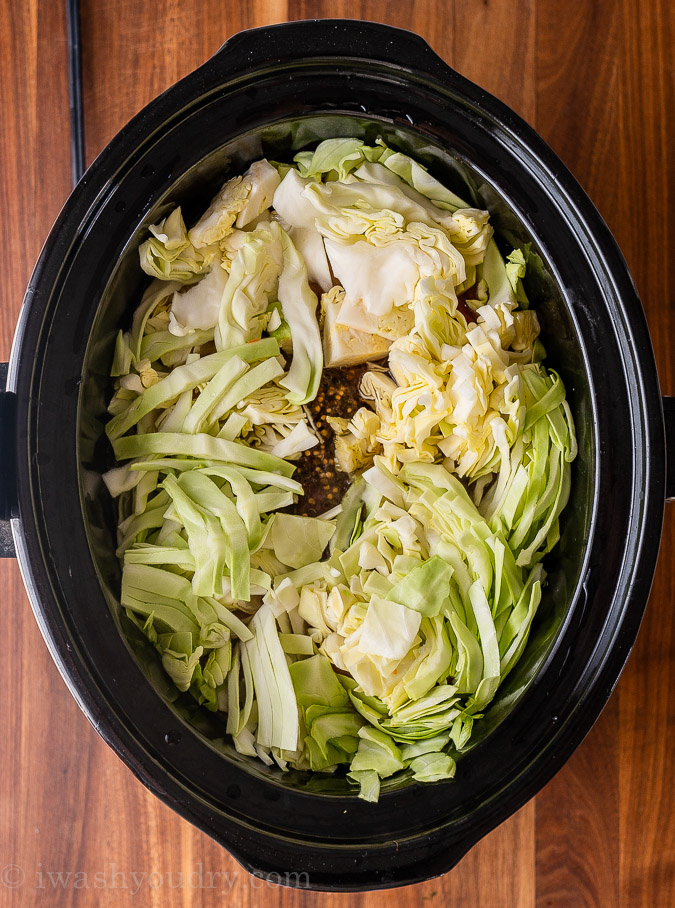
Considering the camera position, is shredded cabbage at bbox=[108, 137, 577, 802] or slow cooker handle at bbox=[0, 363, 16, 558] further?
shredded cabbage at bbox=[108, 137, 577, 802]

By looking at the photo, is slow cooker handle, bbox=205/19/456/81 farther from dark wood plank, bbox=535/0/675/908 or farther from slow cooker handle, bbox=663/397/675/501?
slow cooker handle, bbox=663/397/675/501

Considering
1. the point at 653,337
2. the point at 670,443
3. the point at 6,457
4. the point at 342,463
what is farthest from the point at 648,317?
the point at 6,457

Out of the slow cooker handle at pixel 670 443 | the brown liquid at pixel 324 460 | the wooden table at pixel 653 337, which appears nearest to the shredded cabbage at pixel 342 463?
the brown liquid at pixel 324 460

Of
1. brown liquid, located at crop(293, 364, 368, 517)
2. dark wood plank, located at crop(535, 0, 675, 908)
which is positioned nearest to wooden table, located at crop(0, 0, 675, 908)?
dark wood plank, located at crop(535, 0, 675, 908)

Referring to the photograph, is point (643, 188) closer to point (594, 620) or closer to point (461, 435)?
point (461, 435)

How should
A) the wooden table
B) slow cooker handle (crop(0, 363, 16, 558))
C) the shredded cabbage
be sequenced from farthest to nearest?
the wooden table, the shredded cabbage, slow cooker handle (crop(0, 363, 16, 558))

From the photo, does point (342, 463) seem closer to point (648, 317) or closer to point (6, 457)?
point (6, 457)

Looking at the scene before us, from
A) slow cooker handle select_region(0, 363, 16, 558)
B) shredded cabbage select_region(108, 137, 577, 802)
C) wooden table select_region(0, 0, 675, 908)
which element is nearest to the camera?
slow cooker handle select_region(0, 363, 16, 558)

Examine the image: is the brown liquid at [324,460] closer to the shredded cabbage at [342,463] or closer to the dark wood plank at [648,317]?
the shredded cabbage at [342,463]
